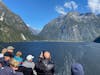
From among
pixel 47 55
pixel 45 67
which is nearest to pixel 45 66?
pixel 45 67

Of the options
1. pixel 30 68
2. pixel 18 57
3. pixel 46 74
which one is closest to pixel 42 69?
pixel 46 74

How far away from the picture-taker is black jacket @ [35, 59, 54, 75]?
13359 mm

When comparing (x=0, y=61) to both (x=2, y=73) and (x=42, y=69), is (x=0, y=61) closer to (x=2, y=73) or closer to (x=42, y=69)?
(x=2, y=73)

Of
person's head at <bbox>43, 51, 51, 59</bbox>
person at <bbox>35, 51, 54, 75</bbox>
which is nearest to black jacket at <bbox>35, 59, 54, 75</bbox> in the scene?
person at <bbox>35, 51, 54, 75</bbox>

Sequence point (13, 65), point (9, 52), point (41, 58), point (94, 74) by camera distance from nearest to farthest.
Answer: point (13, 65) → point (41, 58) → point (9, 52) → point (94, 74)

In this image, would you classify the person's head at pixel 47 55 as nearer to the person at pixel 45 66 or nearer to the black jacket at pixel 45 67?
the person at pixel 45 66

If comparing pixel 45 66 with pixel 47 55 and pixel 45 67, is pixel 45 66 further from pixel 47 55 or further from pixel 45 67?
pixel 47 55

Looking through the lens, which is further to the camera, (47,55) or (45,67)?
(45,67)

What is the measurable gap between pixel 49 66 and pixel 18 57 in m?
2.80

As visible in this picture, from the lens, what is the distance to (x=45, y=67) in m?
13.5

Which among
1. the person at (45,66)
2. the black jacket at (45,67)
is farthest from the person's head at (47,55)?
the black jacket at (45,67)

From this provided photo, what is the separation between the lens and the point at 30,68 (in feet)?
49.1

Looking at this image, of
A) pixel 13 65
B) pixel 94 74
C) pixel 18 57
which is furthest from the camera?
pixel 94 74

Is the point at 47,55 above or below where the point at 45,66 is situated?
above
